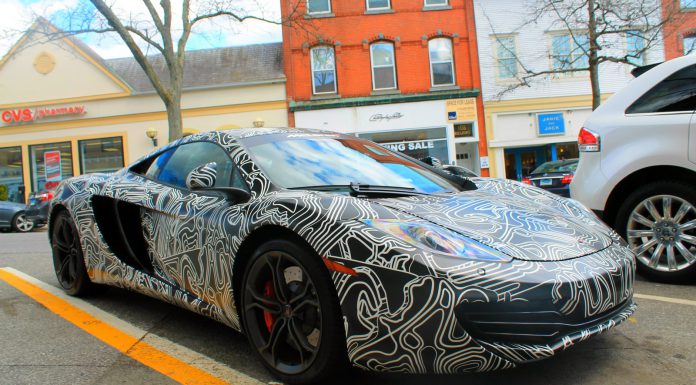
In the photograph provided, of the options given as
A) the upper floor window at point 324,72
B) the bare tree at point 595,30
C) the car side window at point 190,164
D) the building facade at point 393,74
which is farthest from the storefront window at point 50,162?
the car side window at point 190,164

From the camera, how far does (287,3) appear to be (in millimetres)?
20281

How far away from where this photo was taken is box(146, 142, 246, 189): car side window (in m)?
2.91

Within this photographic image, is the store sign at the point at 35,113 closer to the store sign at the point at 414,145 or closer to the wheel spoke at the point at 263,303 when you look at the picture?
the store sign at the point at 414,145

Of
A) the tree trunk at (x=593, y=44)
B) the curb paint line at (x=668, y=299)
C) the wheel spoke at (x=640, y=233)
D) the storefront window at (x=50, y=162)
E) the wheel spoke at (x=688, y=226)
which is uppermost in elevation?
the tree trunk at (x=593, y=44)

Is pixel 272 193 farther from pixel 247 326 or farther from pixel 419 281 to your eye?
pixel 419 281

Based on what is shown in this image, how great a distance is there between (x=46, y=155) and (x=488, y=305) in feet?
74.6

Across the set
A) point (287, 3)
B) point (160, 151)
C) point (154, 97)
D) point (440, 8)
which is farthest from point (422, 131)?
point (160, 151)

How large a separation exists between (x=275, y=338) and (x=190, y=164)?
4.46 feet

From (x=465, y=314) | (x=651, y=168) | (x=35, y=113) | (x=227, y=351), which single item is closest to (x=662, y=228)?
(x=651, y=168)

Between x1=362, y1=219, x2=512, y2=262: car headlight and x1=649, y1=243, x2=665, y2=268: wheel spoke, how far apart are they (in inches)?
101

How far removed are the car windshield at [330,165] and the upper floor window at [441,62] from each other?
17.7 metres

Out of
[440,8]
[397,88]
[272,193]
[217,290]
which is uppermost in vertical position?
[440,8]

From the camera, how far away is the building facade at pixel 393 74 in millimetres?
19859

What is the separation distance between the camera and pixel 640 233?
405 cm
